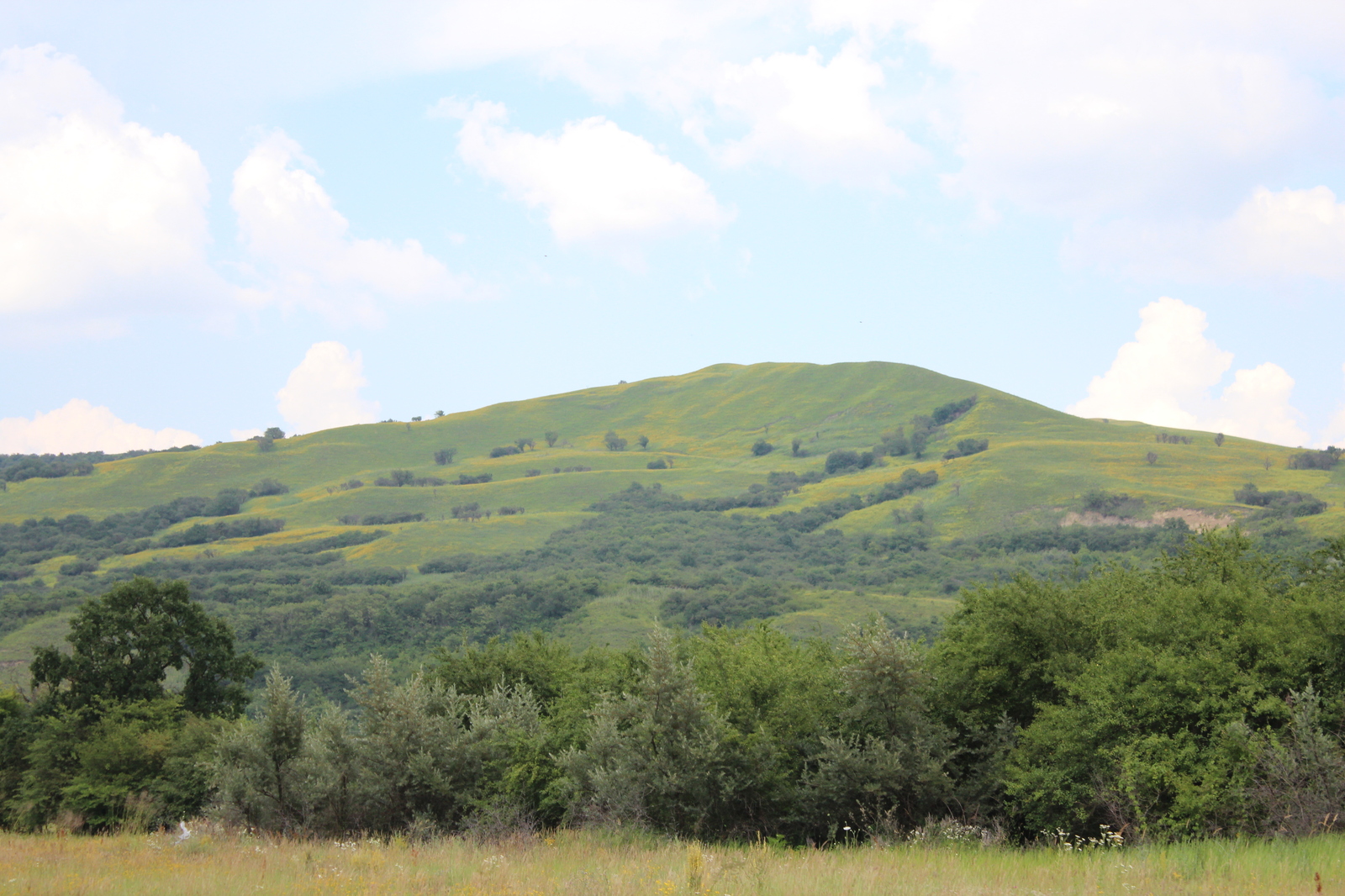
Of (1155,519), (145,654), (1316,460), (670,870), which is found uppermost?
(1316,460)

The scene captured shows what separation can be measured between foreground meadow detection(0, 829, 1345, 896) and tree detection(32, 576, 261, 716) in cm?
3138

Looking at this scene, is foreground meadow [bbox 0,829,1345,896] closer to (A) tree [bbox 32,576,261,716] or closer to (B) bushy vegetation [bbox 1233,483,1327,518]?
(A) tree [bbox 32,576,261,716]

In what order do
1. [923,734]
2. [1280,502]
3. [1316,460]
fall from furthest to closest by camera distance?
[1316,460], [1280,502], [923,734]

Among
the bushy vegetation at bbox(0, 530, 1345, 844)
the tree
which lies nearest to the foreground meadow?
the bushy vegetation at bbox(0, 530, 1345, 844)

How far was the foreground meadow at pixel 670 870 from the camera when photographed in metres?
10.5

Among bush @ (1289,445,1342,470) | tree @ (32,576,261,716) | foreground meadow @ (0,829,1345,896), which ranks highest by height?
bush @ (1289,445,1342,470)

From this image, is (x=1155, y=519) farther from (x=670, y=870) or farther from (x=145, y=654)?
(x=670, y=870)

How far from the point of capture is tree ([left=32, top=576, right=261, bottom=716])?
43.5 meters

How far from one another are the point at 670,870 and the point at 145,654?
1618 inches

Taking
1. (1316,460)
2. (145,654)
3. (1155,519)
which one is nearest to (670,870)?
(145,654)

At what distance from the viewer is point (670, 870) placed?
11.8m

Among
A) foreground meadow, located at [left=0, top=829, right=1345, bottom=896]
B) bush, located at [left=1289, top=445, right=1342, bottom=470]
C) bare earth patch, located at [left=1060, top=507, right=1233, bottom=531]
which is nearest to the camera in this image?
foreground meadow, located at [left=0, top=829, right=1345, bottom=896]

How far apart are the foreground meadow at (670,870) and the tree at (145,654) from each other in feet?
103

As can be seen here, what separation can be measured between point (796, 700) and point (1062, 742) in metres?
5.70
